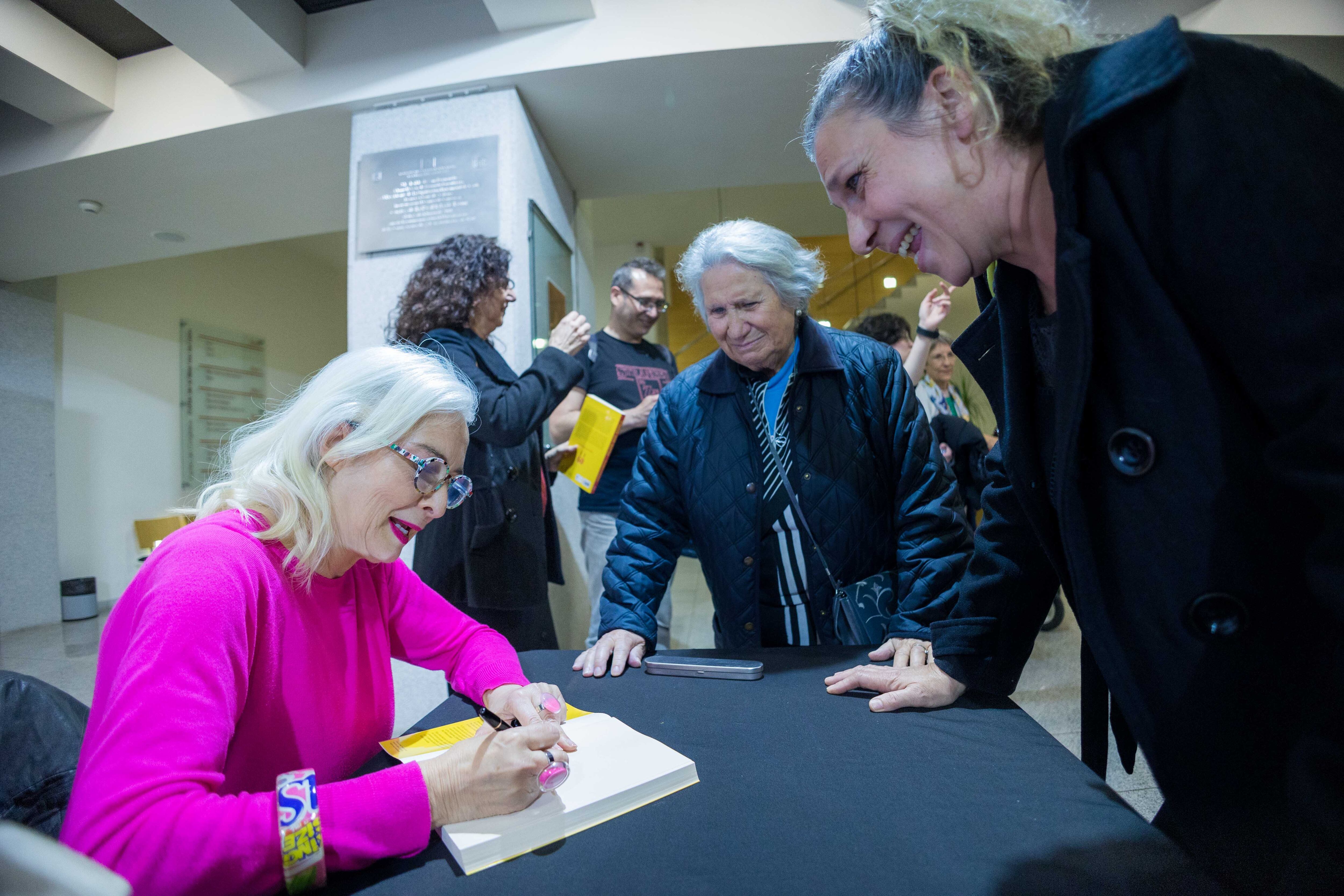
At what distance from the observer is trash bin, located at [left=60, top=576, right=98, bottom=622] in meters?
5.78

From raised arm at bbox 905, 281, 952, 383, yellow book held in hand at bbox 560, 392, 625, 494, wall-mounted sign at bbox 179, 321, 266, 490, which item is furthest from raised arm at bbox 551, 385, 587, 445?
wall-mounted sign at bbox 179, 321, 266, 490

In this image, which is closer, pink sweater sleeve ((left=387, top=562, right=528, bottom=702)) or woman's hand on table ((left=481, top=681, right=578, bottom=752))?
woman's hand on table ((left=481, top=681, right=578, bottom=752))

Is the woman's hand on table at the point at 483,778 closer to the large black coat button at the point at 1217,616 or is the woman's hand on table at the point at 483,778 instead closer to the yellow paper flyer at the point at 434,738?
the yellow paper flyer at the point at 434,738

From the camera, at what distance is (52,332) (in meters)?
5.85

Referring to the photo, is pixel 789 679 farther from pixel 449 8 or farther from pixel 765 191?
pixel 765 191

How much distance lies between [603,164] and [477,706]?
3623 millimetres

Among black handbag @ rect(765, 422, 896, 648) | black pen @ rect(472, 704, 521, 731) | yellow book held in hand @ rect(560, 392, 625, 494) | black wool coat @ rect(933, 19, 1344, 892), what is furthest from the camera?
yellow book held in hand @ rect(560, 392, 625, 494)

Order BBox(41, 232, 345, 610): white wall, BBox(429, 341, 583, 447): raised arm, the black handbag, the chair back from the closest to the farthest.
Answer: the black handbag < BBox(429, 341, 583, 447): raised arm < BBox(41, 232, 345, 610): white wall < the chair back

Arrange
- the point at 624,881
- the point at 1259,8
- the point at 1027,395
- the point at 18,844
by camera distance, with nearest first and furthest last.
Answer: the point at 18,844 < the point at 624,881 < the point at 1027,395 < the point at 1259,8

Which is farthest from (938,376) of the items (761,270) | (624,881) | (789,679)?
(624,881)

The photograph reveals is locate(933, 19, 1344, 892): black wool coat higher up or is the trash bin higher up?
locate(933, 19, 1344, 892): black wool coat

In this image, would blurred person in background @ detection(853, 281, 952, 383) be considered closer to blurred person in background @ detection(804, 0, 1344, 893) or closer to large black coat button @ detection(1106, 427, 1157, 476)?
blurred person in background @ detection(804, 0, 1344, 893)

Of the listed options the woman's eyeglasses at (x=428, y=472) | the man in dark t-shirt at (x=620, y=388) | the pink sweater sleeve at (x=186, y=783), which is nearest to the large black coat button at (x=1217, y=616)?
the pink sweater sleeve at (x=186, y=783)

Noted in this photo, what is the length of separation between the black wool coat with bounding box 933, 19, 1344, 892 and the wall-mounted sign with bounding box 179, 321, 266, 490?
7865mm
